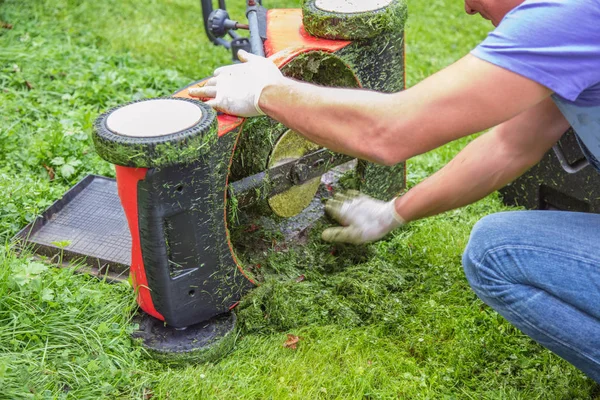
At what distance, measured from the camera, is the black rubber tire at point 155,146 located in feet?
6.41

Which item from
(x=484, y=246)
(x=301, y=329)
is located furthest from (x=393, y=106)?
(x=301, y=329)

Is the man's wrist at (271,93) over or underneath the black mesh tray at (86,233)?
over

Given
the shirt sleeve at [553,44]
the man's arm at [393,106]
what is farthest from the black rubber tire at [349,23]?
the shirt sleeve at [553,44]

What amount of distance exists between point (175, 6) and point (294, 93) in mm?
3641

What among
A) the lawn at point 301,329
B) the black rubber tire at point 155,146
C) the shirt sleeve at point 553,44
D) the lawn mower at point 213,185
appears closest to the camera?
the shirt sleeve at point 553,44

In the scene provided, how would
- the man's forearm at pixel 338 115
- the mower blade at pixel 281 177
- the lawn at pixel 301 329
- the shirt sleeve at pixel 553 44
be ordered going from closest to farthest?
the shirt sleeve at pixel 553 44 → the man's forearm at pixel 338 115 → the lawn at pixel 301 329 → the mower blade at pixel 281 177

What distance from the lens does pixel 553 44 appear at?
5.20 feet

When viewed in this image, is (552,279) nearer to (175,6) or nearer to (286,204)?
(286,204)

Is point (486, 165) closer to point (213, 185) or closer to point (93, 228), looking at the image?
point (213, 185)

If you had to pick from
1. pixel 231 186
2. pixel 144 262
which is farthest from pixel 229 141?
pixel 144 262

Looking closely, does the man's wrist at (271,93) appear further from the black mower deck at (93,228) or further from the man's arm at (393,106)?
the black mower deck at (93,228)

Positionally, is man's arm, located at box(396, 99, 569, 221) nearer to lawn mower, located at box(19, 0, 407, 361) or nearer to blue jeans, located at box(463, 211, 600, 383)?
blue jeans, located at box(463, 211, 600, 383)

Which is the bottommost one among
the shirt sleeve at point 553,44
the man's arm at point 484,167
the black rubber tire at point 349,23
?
the man's arm at point 484,167

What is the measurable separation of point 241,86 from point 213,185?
0.30 m
